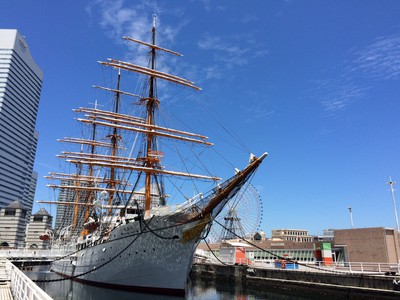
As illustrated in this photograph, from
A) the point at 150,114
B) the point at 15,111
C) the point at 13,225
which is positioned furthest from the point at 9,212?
the point at 150,114

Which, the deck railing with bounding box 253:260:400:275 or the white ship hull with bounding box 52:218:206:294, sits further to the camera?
the deck railing with bounding box 253:260:400:275

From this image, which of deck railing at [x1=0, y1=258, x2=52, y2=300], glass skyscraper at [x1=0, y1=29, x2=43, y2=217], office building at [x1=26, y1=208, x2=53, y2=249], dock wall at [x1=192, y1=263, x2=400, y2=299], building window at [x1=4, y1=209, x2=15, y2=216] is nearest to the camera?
deck railing at [x1=0, y1=258, x2=52, y2=300]

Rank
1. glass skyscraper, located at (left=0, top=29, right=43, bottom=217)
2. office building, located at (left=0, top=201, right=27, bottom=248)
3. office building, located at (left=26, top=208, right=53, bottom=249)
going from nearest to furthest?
office building, located at (left=26, top=208, right=53, bottom=249), office building, located at (left=0, top=201, right=27, bottom=248), glass skyscraper, located at (left=0, top=29, right=43, bottom=217)

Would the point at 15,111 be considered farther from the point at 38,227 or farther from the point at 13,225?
the point at 38,227

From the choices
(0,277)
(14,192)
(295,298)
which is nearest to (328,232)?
(295,298)

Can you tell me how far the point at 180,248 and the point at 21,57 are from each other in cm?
16174

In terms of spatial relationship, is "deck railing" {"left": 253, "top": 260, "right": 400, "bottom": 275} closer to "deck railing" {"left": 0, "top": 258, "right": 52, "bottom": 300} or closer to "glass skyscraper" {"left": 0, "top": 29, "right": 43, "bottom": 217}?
"deck railing" {"left": 0, "top": 258, "right": 52, "bottom": 300}

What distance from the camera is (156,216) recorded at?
2497 centimetres

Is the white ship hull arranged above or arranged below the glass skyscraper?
below

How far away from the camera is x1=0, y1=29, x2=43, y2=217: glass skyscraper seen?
139750 millimetres

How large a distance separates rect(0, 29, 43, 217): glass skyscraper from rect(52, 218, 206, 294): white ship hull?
131046 millimetres

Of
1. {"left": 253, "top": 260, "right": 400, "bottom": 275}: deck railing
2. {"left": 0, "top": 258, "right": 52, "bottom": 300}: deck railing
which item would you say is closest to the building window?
{"left": 253, "top": 260, "right": 400, "bottom": 275}: deck railing

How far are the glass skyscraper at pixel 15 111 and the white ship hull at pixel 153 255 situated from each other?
131 metres

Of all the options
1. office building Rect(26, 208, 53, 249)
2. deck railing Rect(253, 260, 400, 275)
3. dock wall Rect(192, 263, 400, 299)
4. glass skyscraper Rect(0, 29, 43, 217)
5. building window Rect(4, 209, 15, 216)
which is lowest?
dock wall Rect(192, 263, 400, 299)
